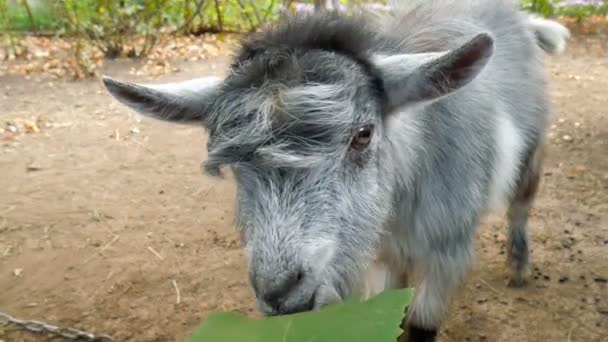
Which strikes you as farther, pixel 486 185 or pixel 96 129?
pixel 96 129

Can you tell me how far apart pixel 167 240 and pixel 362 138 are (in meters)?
2.73

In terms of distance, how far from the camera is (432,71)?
205 cm

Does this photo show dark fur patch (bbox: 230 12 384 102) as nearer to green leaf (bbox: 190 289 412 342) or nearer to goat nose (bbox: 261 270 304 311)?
goat nose (bbox: 261 270 304 311)

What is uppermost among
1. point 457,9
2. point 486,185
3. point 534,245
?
point 457,9

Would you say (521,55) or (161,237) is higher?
(521,55)

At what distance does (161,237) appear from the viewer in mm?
4535

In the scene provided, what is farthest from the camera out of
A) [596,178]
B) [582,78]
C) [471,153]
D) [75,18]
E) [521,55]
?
[75,18]

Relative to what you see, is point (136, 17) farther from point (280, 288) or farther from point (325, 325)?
point (325, 325)

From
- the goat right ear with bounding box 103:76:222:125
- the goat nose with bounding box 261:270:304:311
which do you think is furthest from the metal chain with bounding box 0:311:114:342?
the goat nose with bounding box 261:270:304:311

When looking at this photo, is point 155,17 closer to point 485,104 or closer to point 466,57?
point 485,104

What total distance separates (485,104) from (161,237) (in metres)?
2.68

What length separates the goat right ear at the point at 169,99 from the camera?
2.23m

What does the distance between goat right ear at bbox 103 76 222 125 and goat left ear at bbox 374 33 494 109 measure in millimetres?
648

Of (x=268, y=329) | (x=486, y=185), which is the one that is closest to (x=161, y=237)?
(x=486, y=185)
